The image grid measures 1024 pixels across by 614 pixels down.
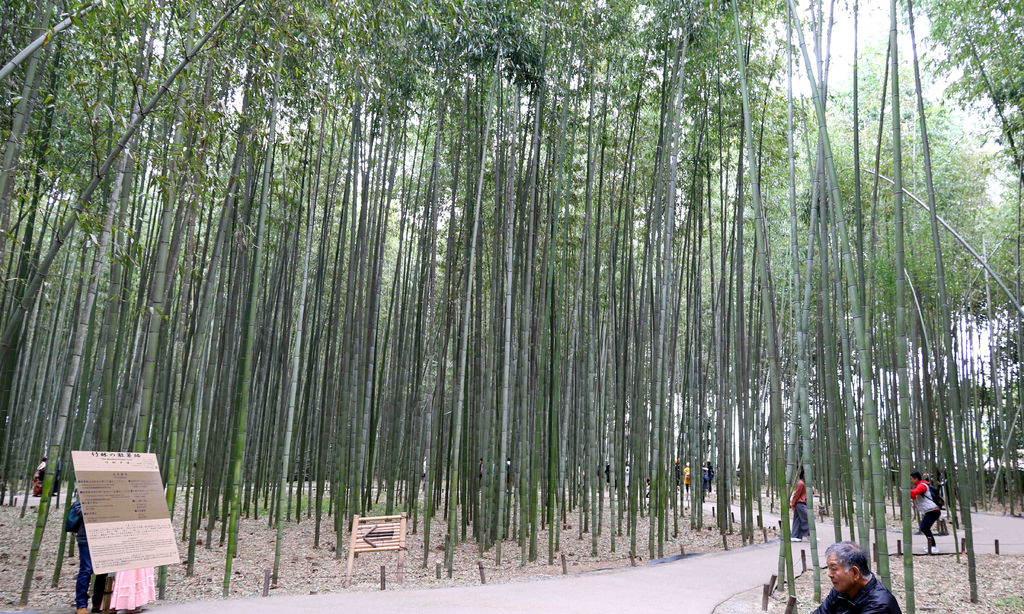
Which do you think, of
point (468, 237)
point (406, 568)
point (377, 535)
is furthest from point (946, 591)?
point (468, 237)

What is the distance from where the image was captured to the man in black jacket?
1.95 metres

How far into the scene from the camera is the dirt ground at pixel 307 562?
4.21 m

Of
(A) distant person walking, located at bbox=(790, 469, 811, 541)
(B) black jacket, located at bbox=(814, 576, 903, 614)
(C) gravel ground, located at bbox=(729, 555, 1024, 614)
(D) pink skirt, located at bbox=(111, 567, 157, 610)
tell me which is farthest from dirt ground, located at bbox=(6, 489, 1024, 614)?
(B) black jacket, located at bbox=(814, 576, 903, 614)

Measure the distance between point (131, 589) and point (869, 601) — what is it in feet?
11.4

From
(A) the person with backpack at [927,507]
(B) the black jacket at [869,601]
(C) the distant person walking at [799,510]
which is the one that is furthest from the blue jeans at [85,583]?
(A) the person with backpack at [927,507]

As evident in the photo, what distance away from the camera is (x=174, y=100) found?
3314 mm

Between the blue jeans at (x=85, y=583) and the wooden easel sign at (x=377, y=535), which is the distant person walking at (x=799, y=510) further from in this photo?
the blue jeans at (x=85, y=583)

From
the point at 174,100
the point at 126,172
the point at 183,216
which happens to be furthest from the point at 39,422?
the point at 174,100

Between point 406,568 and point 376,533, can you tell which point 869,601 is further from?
point 406,568

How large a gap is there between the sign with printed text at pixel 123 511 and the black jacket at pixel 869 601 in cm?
281

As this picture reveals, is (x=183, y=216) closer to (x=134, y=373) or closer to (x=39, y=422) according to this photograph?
(x=134, y=373)

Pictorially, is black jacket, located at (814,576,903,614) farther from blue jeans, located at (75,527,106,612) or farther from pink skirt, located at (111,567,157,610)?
blue jeans, located at (75,527,106,612)

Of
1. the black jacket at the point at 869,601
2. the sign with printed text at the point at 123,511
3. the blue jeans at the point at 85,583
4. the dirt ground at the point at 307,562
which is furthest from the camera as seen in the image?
the dirt ground at the point at 307,562

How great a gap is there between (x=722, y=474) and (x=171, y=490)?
5.50 meters
